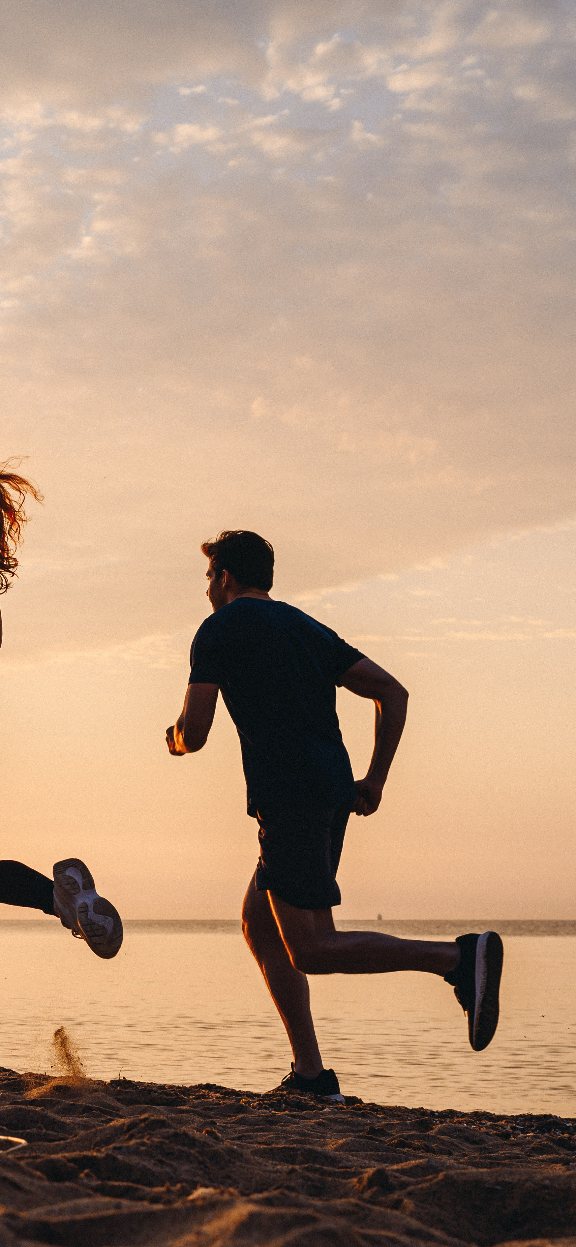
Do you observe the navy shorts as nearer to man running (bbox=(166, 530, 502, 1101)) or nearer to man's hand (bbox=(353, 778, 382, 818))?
man running (bbox=(166, 530, 502, 1101))

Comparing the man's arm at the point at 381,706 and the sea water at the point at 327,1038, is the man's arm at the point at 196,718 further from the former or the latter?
the sea water at the point at 327,1038

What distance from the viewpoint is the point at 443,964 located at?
14.3ft

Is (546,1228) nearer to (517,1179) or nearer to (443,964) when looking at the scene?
(517,1179)

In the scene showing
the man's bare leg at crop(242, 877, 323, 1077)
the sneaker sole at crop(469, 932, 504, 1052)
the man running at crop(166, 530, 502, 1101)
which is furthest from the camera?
the man's bare leg at crop(242, 877, 323, 1077)

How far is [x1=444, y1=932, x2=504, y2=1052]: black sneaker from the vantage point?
4.27 metres

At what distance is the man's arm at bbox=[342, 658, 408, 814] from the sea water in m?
3.65

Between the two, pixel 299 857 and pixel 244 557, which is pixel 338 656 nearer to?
pixel 244 557

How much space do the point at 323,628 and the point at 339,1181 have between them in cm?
241

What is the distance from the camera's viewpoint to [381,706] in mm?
5023

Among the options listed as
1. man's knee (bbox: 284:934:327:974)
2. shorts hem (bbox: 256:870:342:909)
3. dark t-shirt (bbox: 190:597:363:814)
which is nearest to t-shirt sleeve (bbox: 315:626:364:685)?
dark t-shirt (bbox: 190:597:363:814)

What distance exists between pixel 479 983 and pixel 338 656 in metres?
1.39

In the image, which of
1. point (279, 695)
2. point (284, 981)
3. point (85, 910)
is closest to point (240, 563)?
point (279, 695)

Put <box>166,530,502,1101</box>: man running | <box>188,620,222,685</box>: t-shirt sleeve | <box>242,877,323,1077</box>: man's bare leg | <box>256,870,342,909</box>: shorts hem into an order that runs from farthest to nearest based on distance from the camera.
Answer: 1. <box>242,877,323,1077</box>: man's bare leg
2. <box>188,620,222,685</box>: t-shirt sleeve
3. <box>256,870,342,909</box>: shorts hem
4. <box>166,530,502,1101</box>: man running

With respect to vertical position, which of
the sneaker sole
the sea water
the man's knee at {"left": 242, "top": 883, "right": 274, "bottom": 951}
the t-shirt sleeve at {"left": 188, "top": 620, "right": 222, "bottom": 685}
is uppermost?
the t-shirt sleeve at {"left": 188, "top": 620, "right": 222, "bottom": 685}
